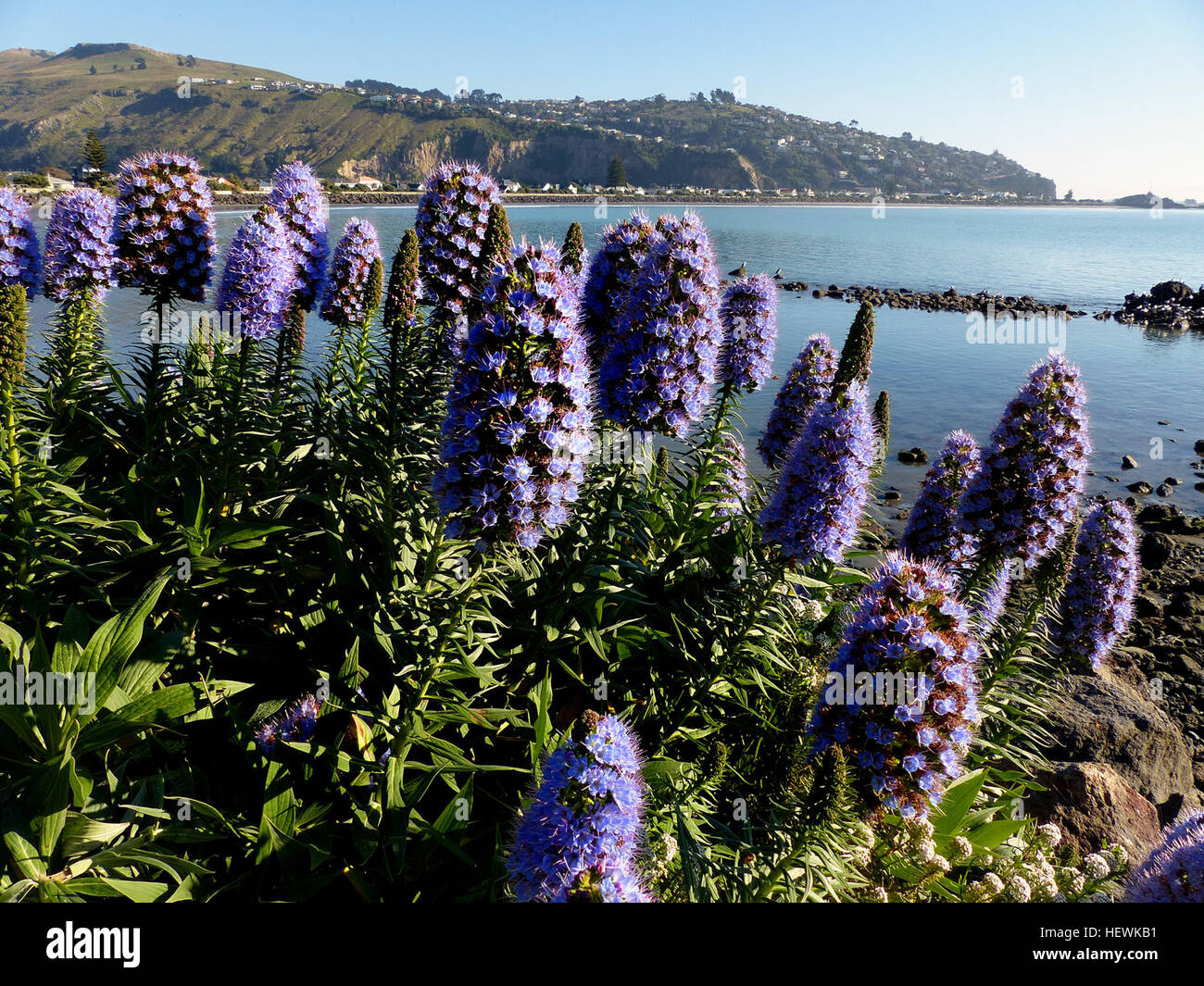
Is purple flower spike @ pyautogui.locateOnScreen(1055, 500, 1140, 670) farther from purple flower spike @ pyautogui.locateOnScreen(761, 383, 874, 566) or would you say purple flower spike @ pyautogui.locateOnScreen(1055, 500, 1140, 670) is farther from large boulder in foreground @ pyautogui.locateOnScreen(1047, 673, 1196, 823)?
purple flower spike @ pyautogui.locateOnScreen(761, 383, 874, 566)

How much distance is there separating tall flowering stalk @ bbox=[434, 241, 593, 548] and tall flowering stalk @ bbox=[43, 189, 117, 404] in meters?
6.04

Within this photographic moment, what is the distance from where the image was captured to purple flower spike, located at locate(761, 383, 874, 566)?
5137 millimetres

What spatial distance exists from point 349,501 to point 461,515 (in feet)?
7.24

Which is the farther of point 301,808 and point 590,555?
point 590,555

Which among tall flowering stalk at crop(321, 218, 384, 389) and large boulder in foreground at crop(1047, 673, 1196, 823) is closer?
large boulder in foreground at crop(1047, 673, 1196, 823)

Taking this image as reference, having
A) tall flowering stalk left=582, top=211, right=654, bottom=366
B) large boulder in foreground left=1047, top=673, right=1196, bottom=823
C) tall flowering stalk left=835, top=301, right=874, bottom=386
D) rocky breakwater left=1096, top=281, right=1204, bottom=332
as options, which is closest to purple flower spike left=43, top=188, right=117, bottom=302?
tall flowering stalk left=582, top=211, right=654, bottom=366

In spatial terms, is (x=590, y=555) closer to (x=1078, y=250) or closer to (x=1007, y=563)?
(x=1007, y=563)

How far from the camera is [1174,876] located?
3.49 metres

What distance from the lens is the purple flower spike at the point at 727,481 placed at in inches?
265

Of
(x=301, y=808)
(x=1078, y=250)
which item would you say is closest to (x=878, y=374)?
(x=301, y=808)

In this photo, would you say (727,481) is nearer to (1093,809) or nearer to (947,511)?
(947,511)

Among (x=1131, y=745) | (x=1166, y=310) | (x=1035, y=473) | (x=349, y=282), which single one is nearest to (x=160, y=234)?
(x=349, y=282)

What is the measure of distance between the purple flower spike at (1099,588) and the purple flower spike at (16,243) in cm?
1290

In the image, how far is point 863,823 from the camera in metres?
4.53
